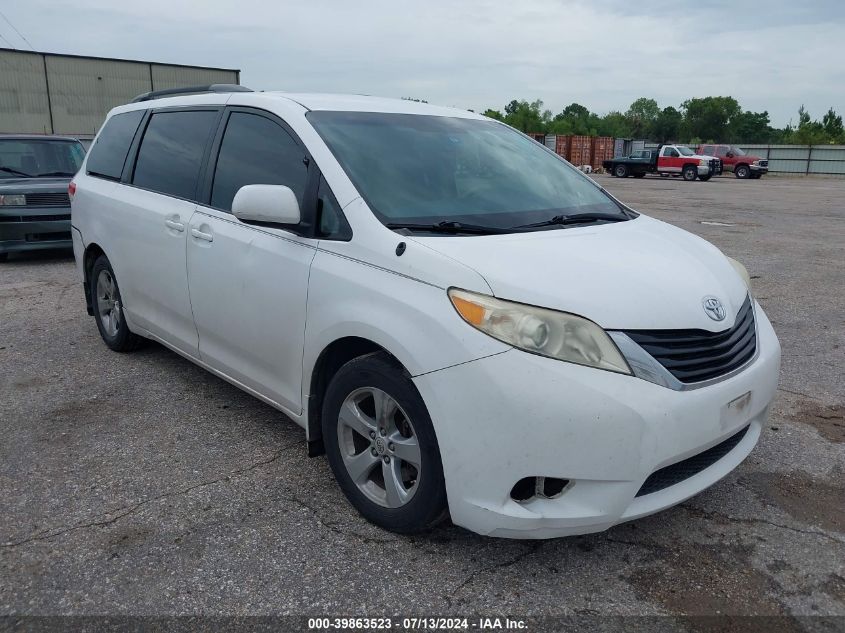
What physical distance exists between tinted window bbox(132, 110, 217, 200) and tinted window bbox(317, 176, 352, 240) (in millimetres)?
1251

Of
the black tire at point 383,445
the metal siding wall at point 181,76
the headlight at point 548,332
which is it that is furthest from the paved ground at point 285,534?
the metal siding wall at point 181,76

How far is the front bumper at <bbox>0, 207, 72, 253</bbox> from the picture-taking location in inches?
356

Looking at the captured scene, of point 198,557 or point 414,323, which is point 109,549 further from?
point 414,323

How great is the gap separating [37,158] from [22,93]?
89.5 ft

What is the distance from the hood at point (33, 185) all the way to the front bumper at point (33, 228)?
0.23 m

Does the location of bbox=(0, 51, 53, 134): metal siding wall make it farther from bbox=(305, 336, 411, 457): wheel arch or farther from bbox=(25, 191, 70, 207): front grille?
bbox=(305, 336, 411, 457): wheel arch

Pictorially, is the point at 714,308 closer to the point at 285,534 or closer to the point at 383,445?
the point at 383,445

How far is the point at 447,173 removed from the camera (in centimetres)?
342

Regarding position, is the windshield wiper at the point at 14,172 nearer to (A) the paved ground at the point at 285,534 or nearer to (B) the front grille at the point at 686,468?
(A) the paved ground at the point at 285,534

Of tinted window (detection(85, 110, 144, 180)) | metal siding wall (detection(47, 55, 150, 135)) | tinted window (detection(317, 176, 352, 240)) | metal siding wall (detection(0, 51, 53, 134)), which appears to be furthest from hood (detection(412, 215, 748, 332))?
metal siding wall (detection(0, 51, 53, 134))

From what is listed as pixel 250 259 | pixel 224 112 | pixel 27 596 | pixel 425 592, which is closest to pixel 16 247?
pixel 224 112

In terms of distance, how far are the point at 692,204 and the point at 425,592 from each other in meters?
18.8

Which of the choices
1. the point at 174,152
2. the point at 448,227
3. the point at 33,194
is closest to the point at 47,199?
the point at 33,194

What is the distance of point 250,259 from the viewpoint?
11.4ft
